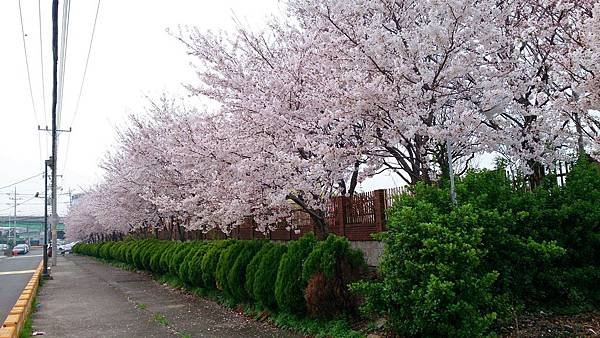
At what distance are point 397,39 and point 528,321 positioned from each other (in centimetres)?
384

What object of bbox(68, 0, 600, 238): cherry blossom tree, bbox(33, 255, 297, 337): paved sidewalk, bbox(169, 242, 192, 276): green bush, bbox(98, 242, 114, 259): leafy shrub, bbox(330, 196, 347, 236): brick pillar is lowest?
bbox(33, 255, 297, 337): paved sidewalk

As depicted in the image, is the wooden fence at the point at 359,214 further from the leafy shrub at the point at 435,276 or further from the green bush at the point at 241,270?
the leafy shrub at the point at 435,276

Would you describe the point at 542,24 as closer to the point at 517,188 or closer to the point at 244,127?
the point at 517,188

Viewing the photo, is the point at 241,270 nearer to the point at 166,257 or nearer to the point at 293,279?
the point at 293,279

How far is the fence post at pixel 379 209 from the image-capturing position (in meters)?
9.47

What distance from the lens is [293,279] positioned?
8570 mm

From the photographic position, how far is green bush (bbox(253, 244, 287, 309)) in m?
9.43

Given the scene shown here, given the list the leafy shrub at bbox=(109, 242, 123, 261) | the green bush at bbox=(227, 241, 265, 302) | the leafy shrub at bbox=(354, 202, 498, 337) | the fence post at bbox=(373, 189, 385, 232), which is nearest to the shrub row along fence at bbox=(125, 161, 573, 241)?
the fence post at bbox=(373, 189, 385, 232)

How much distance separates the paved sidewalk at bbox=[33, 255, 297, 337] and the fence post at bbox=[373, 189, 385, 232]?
2504 mm

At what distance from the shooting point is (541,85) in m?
7.58

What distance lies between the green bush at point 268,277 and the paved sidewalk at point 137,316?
0.46 m

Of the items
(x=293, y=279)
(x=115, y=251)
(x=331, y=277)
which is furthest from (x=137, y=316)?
(x=115, y=251)

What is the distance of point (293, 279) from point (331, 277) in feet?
2.90

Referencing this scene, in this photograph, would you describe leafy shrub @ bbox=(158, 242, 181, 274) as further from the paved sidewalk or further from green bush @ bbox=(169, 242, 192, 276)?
the paved sidewalk
